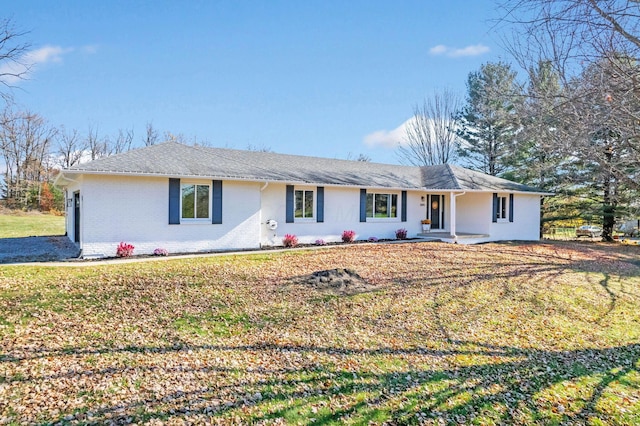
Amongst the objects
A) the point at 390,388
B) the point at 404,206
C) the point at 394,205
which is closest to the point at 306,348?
the point at 390,388

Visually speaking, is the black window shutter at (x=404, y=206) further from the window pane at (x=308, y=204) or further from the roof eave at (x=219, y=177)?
the window pane at (x=308, y=204)

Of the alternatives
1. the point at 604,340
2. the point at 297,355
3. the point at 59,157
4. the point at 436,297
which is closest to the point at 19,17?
the point at 297,355

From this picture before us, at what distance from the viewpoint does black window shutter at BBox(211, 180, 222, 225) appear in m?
12.5

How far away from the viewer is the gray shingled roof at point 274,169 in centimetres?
1167

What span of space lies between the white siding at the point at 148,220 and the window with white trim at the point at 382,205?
567cm

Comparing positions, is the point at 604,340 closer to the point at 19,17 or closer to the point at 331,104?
the point at 19,17

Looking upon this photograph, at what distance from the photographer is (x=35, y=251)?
12133 millimetres

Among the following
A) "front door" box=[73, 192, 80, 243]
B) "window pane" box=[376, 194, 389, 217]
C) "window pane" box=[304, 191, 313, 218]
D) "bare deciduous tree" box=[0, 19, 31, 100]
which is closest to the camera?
"bare deciduous tree" box=[0, 19, 31, 100]

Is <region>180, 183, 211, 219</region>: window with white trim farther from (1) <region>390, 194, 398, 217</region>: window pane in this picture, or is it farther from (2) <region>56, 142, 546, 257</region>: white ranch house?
(1) <region>390, 194, 398, 217</region>: window pane

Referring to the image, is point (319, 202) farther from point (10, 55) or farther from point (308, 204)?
point (10, 55)

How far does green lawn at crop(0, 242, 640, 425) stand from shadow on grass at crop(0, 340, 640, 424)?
0.02 meters

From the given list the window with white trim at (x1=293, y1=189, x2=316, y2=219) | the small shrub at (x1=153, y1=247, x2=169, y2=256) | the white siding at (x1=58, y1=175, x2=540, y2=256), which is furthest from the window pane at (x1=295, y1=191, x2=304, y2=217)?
the small shrub at (x1=153, y1=247, x2=169, y2=256)

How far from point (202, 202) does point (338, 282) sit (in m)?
6.53

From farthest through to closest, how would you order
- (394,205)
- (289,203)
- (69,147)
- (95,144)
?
(95,144) < (69,147) < (394,205) < (289,203)
